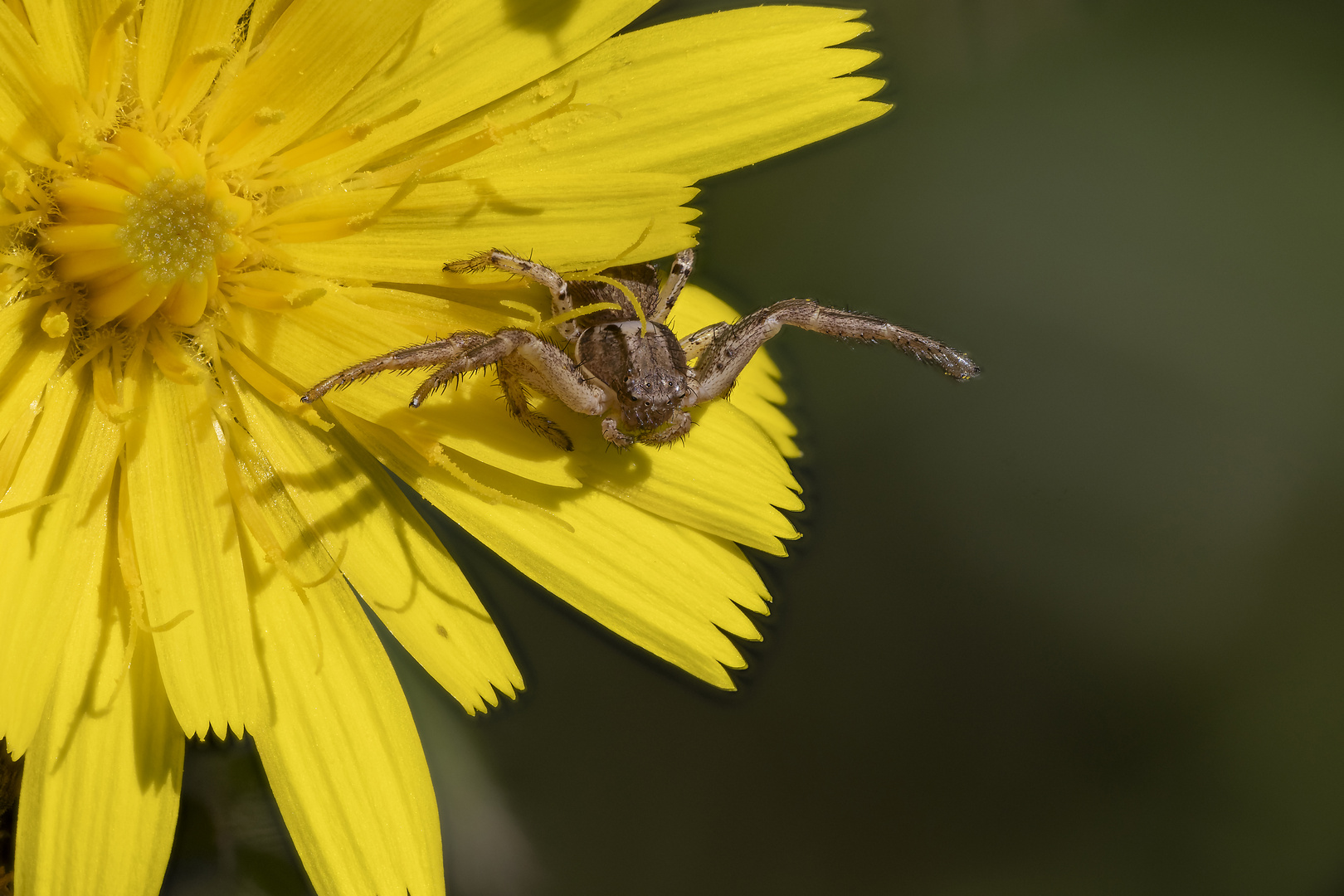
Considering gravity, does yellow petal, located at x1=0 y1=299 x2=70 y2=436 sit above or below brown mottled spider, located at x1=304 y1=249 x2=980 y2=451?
below

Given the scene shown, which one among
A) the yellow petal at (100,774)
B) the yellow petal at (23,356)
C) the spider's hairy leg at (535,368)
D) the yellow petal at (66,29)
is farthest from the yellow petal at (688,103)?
the yellow petal at (100,774)

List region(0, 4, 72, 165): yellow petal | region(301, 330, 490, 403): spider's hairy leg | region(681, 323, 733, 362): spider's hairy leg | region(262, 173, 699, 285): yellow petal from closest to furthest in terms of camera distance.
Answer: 1. region(0, 4, 72, 165): yellow petal
2. region(301, 330, 490, 403): spider's hairy leg
3. region(262, 173, 699, 285): yellow petal
4. region(681, 323, 733, 362): spider's hairy leg

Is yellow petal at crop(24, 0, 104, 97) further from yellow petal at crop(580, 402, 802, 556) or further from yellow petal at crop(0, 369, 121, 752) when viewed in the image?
yellow petal at crop(580, 402, 802, 556)

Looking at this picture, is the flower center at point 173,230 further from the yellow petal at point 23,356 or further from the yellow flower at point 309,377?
the yellow petal at point 23,356

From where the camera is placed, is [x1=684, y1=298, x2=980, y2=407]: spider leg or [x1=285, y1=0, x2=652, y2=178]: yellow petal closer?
[x1=285, y1=0, x2=652, y2=178]: yellow petal

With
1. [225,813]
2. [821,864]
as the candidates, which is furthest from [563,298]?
[821,864]

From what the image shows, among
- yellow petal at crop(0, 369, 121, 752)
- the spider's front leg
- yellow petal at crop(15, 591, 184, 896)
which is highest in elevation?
the spider's front leg

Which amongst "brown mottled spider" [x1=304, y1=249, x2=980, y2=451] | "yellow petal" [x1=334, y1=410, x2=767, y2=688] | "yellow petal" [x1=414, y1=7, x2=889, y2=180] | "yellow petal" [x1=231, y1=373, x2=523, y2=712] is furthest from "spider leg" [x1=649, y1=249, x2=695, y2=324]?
"yellow petal" [x1=231, y1=373, x2=523, y2=712]

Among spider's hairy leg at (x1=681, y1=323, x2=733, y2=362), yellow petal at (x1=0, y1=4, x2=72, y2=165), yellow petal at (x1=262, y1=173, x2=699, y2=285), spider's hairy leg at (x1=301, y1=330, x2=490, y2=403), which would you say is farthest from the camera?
spider's hairy leg at (x1=681, y1=323, x2=733, y2=362)
